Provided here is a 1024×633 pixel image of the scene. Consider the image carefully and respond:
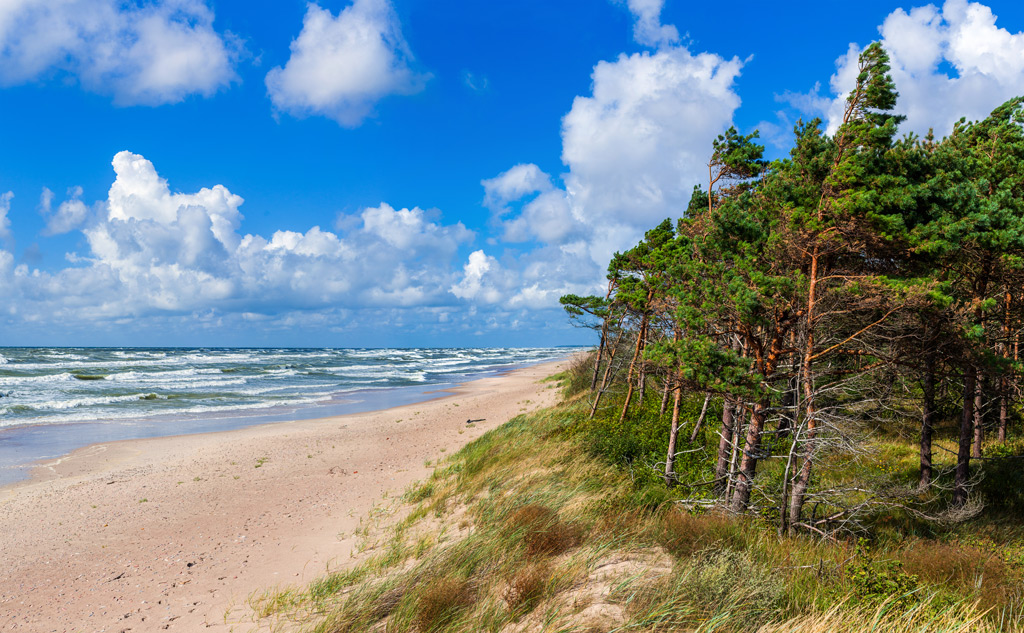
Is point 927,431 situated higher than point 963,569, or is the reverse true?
point 927,431

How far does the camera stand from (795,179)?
8.49 metres

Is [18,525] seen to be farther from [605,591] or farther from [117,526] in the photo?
[605,591]

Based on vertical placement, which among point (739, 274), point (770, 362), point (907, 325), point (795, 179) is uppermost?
point (795, 179)

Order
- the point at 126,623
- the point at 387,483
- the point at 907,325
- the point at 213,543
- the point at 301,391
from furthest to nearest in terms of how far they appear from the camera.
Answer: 1. the point at 301,391
2. the point at 387,483
3. the point at 213,543
4. the point at 907,325
5. the point at 126,623

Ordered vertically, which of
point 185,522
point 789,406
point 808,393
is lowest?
point 185,522

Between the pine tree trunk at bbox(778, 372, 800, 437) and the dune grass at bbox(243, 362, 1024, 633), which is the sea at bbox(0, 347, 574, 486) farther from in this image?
the pine tree trunk at bbox(778, 372, 800, 437)

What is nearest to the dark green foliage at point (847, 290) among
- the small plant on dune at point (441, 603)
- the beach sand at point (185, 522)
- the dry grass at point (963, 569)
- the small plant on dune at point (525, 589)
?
the dry grass at point (963, 569)

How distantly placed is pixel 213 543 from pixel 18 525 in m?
4.94

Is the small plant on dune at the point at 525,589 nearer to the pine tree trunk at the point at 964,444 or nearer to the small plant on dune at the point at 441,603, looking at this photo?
the small plant on dune at the point at 441,603

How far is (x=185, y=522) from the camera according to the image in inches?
416

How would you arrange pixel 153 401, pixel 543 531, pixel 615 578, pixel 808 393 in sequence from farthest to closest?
pixel 153 401 → pixel 808 393 → pixel 543 531 → pixel 615 578

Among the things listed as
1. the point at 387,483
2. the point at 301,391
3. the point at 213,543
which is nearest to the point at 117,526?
the point at 213,543

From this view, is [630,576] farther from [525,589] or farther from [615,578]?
[525,589]

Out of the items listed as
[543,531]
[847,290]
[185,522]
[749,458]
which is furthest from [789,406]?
[185,522]
